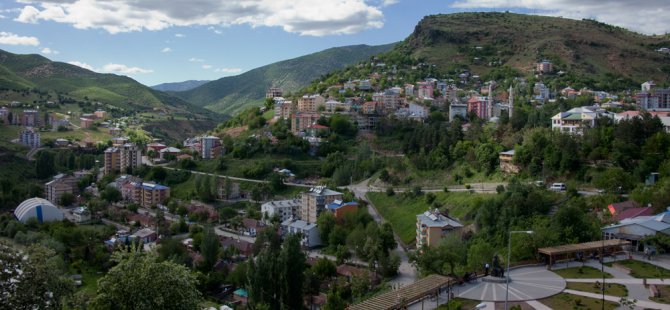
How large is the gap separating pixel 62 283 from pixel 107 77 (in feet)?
396

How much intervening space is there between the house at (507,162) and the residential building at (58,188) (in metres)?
33.6

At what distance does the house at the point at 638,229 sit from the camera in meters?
17.5

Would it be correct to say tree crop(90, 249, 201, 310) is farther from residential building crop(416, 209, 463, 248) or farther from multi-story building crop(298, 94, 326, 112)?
multi-story building crop(298, 94, 326, 112)

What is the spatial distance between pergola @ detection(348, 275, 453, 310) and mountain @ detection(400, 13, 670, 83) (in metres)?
51.7

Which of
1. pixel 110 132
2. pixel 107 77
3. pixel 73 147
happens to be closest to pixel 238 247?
pixel 73 147

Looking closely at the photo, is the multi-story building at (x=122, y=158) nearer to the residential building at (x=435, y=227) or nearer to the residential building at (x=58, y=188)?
the residential building at (x=58, y=188)

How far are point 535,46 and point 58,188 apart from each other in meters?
53.5

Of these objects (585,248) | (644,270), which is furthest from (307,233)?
(644,270)

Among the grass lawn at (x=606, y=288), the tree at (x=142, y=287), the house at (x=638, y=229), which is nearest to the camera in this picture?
the tree at (x=142, y=287)

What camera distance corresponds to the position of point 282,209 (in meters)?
36.2

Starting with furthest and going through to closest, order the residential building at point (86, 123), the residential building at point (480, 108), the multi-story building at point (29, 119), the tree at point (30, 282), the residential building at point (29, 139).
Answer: the residential building at point (86, 123) < the multi-story building at point (29, 119) < the residential building at point (29, 139) < the residential building at point (480, 108) < the tree at point (30, 282)

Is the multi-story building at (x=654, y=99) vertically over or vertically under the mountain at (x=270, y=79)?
under

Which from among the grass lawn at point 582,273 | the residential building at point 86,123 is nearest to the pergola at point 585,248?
the grass lawn at point 582,273

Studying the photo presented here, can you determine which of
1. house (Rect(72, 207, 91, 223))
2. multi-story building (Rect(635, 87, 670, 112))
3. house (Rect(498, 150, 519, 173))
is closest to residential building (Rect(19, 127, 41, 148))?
house (Rect(72, 207, 91, 223))
